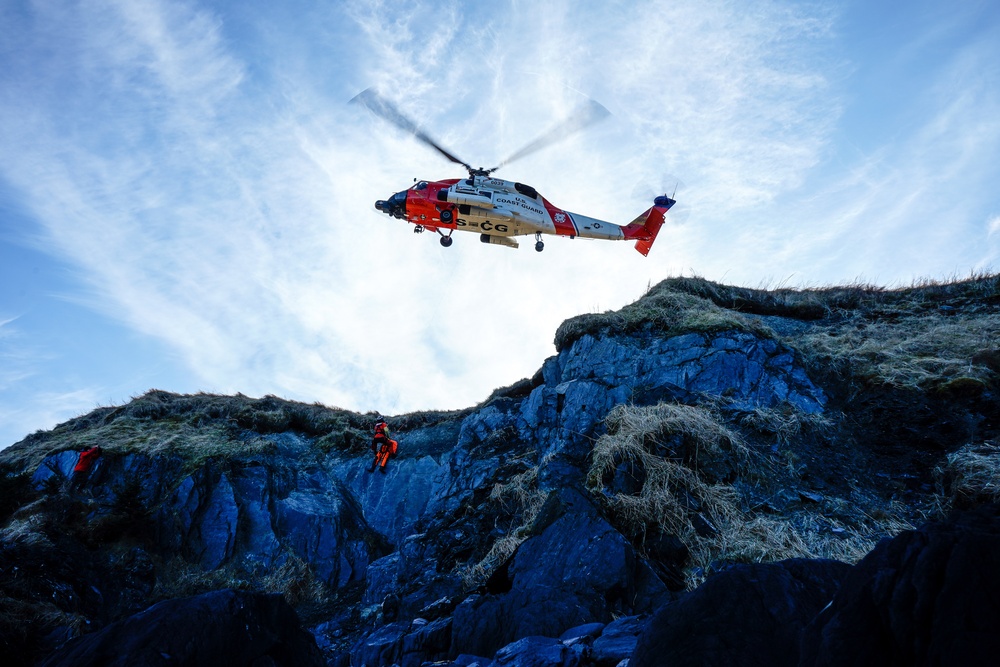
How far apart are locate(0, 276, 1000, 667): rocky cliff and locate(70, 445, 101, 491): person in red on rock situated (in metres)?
0.20

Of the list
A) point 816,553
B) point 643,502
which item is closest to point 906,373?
point 816,553

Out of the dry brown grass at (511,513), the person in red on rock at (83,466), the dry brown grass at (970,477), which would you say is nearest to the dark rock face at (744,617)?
the dry brown grass at (511,513)

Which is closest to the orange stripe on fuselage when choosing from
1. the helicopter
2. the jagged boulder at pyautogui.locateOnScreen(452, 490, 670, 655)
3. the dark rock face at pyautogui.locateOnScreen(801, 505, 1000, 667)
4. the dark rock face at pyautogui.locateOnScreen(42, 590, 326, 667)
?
the helicopter

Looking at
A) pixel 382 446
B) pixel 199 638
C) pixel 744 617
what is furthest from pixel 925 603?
pixel 382 446

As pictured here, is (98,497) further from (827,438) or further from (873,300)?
(873,300)

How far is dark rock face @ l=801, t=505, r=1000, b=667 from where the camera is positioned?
9.07 feet

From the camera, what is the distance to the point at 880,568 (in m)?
3.32

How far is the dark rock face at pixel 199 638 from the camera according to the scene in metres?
5.17

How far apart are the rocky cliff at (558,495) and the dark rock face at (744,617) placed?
3cm

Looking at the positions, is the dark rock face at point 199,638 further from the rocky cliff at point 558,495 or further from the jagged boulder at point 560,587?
the jagged boulder at point 560,587

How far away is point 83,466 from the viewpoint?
51.0 ft

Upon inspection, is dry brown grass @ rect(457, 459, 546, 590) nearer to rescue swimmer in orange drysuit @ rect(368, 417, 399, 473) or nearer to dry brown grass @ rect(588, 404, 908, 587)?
dry brown grass @ rect(588, 404, 908, 587)

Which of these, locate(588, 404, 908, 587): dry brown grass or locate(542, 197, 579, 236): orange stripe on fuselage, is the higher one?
locate(542, 197, 579, 236): orange stripe on fuselage

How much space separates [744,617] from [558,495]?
15.1 ft
